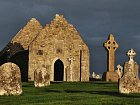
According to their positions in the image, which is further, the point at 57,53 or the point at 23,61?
the point at 23,61

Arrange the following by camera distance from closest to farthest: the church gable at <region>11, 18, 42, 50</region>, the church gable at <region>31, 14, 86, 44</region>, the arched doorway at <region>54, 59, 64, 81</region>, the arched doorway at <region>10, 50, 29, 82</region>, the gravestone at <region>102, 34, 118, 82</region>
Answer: the gravestone at <region>102, 34, 118, 82</region>, the arched doorway at <region>10, 50, 29, 82</region>, the church gable at <region>31, 14, 86, 44</region>, the arched doorway at <region>54, 59, 64, 81</region>, the church gable at <region>11, 18, 42, 50</region>

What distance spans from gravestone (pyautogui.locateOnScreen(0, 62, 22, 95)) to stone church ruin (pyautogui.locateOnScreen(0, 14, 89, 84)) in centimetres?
2564

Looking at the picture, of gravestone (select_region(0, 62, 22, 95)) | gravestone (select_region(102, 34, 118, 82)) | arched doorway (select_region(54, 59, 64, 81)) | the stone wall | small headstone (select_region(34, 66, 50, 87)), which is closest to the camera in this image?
Result: gravestone (select_region(0, 62, 22, 95))

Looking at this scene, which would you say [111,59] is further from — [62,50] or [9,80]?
[9,80]

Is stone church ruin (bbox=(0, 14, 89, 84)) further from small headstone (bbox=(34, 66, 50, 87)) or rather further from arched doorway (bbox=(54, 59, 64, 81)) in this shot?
small headstone (bbox=(34, 66, 50, 87))

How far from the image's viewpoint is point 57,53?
54.9 m

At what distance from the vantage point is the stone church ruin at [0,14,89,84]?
177ft

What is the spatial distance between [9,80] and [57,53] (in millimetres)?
28088

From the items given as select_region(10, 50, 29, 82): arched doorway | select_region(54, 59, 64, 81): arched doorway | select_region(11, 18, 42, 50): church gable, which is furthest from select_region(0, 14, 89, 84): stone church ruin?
select_region(11, 18, 42, 50): church gable

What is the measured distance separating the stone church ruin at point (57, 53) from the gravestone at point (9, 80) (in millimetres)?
25636

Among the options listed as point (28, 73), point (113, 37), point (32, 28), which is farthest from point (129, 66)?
point (32, 28)

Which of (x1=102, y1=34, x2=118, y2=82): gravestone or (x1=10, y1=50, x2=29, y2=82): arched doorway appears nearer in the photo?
(x1=102, y1=34, x2=118, y2=82): gravestone

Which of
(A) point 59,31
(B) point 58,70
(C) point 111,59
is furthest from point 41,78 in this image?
(B) point 58,70

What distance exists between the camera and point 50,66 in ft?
178
